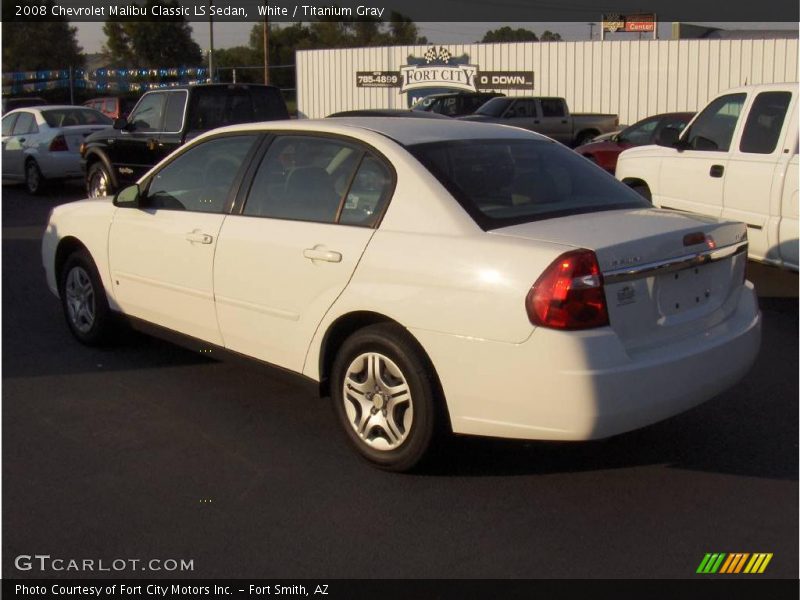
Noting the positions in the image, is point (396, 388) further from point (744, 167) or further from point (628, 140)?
point (628, 140)

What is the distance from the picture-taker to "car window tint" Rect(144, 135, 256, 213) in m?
5.57

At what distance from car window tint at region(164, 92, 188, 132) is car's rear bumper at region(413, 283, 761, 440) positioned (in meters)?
10.1

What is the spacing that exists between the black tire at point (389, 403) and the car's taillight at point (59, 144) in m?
13.9

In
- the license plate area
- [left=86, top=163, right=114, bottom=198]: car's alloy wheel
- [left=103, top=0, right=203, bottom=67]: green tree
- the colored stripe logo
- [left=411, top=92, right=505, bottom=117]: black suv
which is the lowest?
the colored stripe logo

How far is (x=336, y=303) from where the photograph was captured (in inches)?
183

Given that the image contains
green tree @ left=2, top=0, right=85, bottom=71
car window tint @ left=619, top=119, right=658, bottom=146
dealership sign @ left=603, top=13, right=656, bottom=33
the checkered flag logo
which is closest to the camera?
car window tint @ left=619, top=119, right=658, bottom=146

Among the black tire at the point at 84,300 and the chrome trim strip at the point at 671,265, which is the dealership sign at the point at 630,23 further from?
the chrome trim strip at the point at 671,265

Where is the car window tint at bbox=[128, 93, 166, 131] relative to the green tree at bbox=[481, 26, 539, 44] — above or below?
below

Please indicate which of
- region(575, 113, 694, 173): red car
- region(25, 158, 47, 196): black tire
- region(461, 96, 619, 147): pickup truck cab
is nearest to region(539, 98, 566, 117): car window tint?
region(461, 96, 619, 147): pickup truck cab

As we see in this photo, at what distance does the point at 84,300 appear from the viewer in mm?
6719

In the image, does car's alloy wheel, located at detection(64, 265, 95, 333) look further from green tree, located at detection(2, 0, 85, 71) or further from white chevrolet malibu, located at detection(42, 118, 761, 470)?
green tree, located at detection(2, 0, 85, 71)

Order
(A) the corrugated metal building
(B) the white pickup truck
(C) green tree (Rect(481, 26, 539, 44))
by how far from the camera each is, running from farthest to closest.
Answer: (C) green tree (Rect(481, 26, 539, 44)) < (A) the corrugated metal building < (B) the white pickup truck

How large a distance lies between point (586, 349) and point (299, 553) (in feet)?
4.64

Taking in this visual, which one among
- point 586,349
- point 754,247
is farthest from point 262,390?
point 754,247
